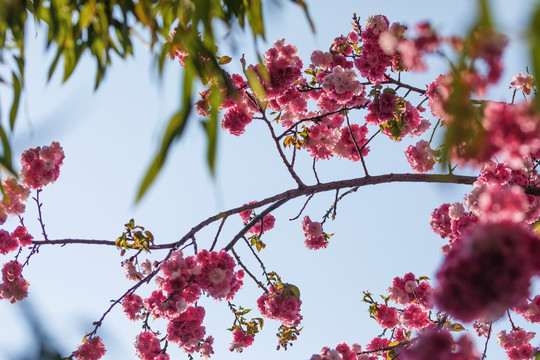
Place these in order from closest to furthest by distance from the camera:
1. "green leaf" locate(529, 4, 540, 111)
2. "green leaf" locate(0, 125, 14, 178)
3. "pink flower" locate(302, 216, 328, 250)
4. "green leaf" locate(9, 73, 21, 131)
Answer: "green leaf" locate(529, 4, 540, 111), "green leaf" locate(0, 125, 14, 178), "green leaf" locate(9, 73, 21, 131), "pink flower" locate(302, 216, 328, 250)

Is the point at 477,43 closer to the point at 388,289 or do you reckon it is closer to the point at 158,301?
the point at 158,301

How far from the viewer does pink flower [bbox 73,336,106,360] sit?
3.15m

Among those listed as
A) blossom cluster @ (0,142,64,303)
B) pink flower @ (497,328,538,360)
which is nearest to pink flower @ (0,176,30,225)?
blossom cluster @ (0,142,64,303)

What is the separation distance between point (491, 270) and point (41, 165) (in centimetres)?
375

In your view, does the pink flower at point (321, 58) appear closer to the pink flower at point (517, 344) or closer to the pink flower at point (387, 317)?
the pink flower at point (387, 317)

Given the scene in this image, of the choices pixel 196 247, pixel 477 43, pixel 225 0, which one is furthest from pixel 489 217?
pixel 196 247

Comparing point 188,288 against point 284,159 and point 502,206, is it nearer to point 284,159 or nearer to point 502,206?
point 284,159

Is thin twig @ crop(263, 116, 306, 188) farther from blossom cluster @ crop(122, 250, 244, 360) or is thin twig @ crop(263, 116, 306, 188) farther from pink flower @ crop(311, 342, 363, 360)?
pink flower @ crop(311, 342, 363, 360)

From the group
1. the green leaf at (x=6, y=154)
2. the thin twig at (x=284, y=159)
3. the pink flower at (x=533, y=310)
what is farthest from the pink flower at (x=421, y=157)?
the green leaf at (x=6, y=154)

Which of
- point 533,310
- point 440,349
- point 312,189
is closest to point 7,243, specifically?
point 312,189

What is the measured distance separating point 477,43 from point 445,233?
3.31 metres

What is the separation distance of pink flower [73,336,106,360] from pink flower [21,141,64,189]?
4.53ft

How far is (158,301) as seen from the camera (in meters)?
2.89

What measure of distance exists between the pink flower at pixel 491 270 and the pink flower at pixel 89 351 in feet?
10.1
